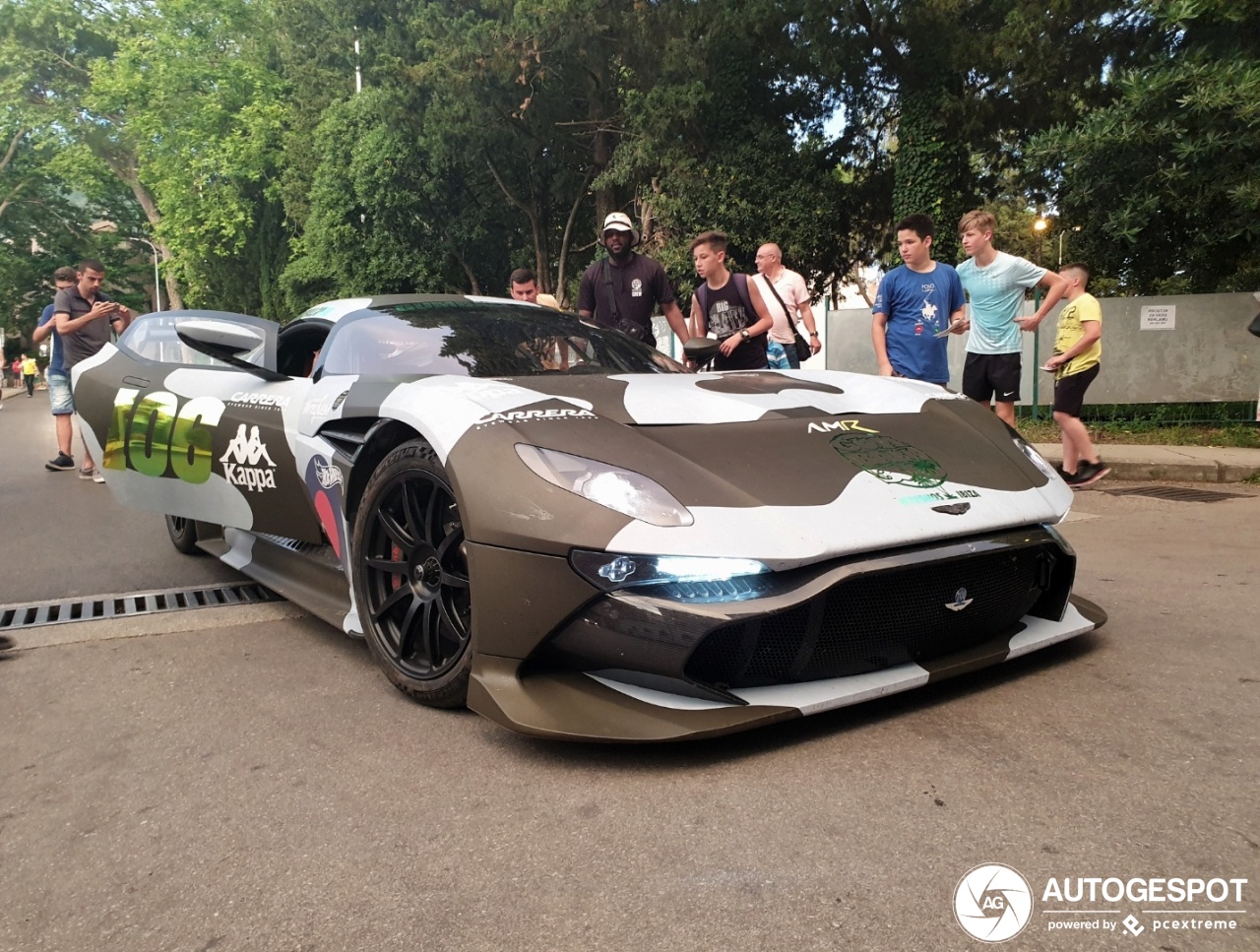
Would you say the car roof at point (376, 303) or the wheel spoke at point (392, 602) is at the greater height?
the car roof at point (376, 303)

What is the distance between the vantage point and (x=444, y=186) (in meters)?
24.7

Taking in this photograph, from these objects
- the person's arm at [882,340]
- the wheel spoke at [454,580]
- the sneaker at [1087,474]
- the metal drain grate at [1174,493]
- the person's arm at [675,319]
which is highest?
the person's arm at [675,319]

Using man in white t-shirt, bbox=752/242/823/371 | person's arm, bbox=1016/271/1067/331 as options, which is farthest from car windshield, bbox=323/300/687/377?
person's arm, bbox=1016/271/1067/331

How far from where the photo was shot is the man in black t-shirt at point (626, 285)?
5902mm

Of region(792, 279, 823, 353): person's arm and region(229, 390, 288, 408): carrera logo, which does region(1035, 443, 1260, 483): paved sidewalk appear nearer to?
region(792, 279, 823, 353): person's arm

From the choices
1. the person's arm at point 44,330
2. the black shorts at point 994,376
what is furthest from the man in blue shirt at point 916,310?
the person's arm at point 44,330

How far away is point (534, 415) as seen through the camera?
261cm

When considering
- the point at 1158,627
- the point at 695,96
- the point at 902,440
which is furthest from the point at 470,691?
the point at 695,96

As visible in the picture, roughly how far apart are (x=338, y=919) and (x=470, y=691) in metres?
0.77

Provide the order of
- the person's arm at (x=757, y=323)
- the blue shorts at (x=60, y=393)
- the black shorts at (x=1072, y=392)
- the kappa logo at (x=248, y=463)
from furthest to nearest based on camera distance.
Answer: the blue shorts at (x=60, y=393) → the black shorts at (x=1072, y=392) → the person's arm at (x=757, y=323) → the kappa logo at (x=248, y=463)

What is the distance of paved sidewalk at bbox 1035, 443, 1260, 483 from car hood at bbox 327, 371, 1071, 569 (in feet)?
17.7

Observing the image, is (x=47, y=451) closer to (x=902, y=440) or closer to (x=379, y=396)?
(x=379, y=396)

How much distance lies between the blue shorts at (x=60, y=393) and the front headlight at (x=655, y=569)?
7.84 m

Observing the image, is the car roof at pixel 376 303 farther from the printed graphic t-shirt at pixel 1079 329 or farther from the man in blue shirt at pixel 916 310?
the printed graphic t-shirt at pixel 1079 329
